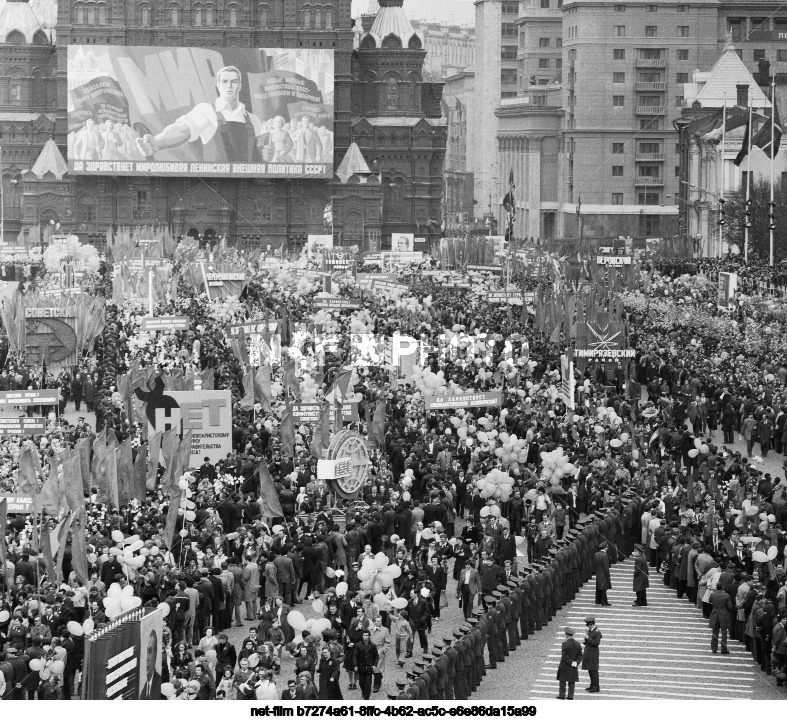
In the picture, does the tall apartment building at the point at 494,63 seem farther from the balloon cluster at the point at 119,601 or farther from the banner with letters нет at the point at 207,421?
the balloon cluster at the point at 119,601

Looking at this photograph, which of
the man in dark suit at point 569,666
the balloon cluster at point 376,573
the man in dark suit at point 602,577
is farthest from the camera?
the man in dark suit at point 602,577

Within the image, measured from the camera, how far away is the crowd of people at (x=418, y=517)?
23.0 m

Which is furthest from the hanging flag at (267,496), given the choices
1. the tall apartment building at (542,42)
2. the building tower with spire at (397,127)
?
the tall apartment building at (542,42)

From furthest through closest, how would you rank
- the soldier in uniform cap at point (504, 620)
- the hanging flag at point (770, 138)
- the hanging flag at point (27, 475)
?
the hanging flag at point (770, 138) → the hanging flag at point (27, 475) → the soldier in uniform cap at point (504, 620)

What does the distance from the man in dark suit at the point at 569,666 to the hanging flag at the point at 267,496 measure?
7537 mm

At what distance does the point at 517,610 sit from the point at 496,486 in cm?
530

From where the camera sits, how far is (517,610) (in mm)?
25016

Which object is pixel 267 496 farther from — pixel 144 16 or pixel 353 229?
pixel 144 16

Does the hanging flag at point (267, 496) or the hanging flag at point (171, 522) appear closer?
the hanging flag at point (171, 522)

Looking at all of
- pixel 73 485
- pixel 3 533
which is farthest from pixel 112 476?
pixel 3 533

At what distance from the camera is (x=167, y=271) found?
192ft

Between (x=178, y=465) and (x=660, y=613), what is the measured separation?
7629mm

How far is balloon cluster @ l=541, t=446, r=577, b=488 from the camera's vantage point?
31422 millimetres
